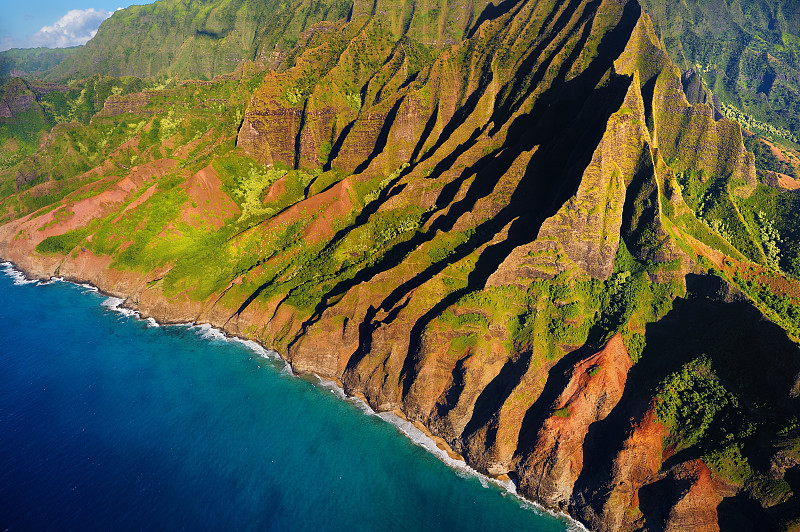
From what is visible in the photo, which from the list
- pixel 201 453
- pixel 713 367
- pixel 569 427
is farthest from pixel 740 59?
pixel 201 453

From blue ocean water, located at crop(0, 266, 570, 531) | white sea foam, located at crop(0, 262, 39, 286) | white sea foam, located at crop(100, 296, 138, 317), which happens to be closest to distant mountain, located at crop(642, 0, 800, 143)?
blue ocean water, located at crop(0, 266, 570, 531)

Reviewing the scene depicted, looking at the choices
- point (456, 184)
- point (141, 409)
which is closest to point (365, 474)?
point (141, 409)

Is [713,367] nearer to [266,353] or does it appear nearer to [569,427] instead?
[569,427]

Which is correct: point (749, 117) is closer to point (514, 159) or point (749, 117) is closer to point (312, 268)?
point (514, 159)

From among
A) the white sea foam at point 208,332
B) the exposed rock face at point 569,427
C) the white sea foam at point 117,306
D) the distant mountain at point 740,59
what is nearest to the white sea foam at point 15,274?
the white sea foam at point 117,306

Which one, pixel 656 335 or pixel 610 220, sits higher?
pixel 610 220

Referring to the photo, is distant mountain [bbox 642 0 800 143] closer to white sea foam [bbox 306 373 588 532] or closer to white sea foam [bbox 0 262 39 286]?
white sea foam [bbox 306 373 588 532]

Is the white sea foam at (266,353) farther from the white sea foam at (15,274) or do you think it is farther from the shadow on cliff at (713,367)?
the white sea foam at (15,274)
